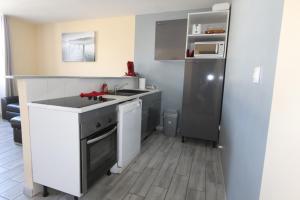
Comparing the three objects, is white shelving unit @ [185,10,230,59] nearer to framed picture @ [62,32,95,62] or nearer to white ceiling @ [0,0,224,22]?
white ceiling @ [0,0,224,22]

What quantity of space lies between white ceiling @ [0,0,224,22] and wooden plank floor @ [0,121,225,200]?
2576 millimetres

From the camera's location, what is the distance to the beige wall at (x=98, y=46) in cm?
392

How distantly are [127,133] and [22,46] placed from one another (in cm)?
437

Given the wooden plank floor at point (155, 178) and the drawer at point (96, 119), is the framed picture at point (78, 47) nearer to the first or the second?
the wooden plank floor at point (155, 178)

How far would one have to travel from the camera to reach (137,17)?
3.74m

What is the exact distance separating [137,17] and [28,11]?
95.3 inches

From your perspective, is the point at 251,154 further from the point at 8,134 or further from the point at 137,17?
the point at 8,134

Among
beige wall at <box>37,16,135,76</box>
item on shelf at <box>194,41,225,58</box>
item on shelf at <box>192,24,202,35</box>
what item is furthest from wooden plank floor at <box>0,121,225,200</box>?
beige wall at <box>37,16,135,76</box>

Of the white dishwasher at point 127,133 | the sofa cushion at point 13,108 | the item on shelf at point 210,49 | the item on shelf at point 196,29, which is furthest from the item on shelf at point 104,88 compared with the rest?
the sofa cushion at point 13,108

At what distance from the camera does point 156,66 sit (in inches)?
146

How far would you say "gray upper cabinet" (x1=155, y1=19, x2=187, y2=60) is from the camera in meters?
3.28

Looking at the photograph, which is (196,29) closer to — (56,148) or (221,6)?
(221,6)

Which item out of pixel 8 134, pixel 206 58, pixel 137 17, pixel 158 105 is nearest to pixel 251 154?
pixel 206 58

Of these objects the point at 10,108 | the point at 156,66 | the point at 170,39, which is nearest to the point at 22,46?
the point at 10,108
